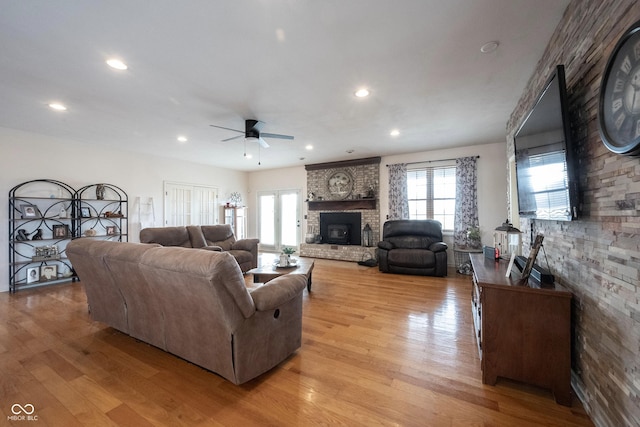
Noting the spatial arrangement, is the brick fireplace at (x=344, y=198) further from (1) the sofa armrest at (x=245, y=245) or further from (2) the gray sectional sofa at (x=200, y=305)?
(2) the gray sectional sofa at (x=200, y=305)

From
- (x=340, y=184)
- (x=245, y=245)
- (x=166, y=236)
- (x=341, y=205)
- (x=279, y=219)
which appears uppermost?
(x=340, y=184)

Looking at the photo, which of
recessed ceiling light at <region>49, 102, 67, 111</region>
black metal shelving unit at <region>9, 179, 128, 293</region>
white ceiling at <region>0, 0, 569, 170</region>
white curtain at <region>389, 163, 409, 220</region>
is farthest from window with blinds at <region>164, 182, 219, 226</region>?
white curtain at <region>389, 163, 409, 220</region>

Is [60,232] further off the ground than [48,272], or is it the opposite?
[60,232]

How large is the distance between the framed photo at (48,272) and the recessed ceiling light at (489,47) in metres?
6.98

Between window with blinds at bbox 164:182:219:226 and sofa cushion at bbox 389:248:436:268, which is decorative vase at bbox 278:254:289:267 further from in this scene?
window with blinds at bbox 164:182:219:226

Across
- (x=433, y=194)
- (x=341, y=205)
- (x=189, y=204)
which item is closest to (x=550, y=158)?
(x=433, y=194)

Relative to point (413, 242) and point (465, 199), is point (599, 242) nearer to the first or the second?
point (413, 242)

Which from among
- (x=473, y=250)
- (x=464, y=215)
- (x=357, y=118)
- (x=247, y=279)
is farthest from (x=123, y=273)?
(x=464, y=215)

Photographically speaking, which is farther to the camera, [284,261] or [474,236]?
[474,236]

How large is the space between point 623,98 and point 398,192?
5.05m

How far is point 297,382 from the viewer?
1868 millimetres

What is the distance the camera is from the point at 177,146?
5316 mm

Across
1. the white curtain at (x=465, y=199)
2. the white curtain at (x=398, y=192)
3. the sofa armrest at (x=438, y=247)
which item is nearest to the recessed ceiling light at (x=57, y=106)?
the white curtain at (x=398, y=192)

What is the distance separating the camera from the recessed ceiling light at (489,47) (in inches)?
84.6
